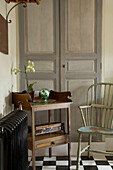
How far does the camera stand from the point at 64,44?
3.29 metres

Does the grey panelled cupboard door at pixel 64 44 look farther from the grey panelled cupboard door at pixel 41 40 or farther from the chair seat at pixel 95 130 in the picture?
the chair seat at pixel 95 130

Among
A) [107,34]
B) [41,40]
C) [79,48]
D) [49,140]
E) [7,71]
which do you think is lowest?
[49,140]

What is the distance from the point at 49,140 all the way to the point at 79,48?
1368 millimetres

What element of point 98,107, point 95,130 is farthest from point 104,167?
point 98,107

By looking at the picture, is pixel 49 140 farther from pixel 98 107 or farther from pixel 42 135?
pixel 98 107

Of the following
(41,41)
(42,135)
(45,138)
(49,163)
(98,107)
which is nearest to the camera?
(45,138)

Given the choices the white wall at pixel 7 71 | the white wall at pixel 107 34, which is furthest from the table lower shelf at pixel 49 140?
the white wall at pixel 107 34

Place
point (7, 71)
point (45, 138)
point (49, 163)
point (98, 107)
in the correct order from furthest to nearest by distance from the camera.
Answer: point (98, 107) → point (49, 163) → point (45, 138) → point (7, 71)

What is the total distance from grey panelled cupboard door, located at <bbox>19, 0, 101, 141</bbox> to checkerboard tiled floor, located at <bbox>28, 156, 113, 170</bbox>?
0.38 metres

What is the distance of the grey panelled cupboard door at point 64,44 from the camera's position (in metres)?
3.28

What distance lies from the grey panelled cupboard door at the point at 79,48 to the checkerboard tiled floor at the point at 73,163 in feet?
1.20

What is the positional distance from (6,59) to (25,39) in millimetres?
818

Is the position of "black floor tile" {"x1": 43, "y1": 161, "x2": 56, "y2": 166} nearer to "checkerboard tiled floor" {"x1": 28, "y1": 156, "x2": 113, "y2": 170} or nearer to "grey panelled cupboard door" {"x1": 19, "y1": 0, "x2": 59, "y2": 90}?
"checkerboard tiled floor" {"x1": 28, "y1": 156, "x2": 113, "y2": 170}

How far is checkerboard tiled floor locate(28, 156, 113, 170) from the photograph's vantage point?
2.87m
